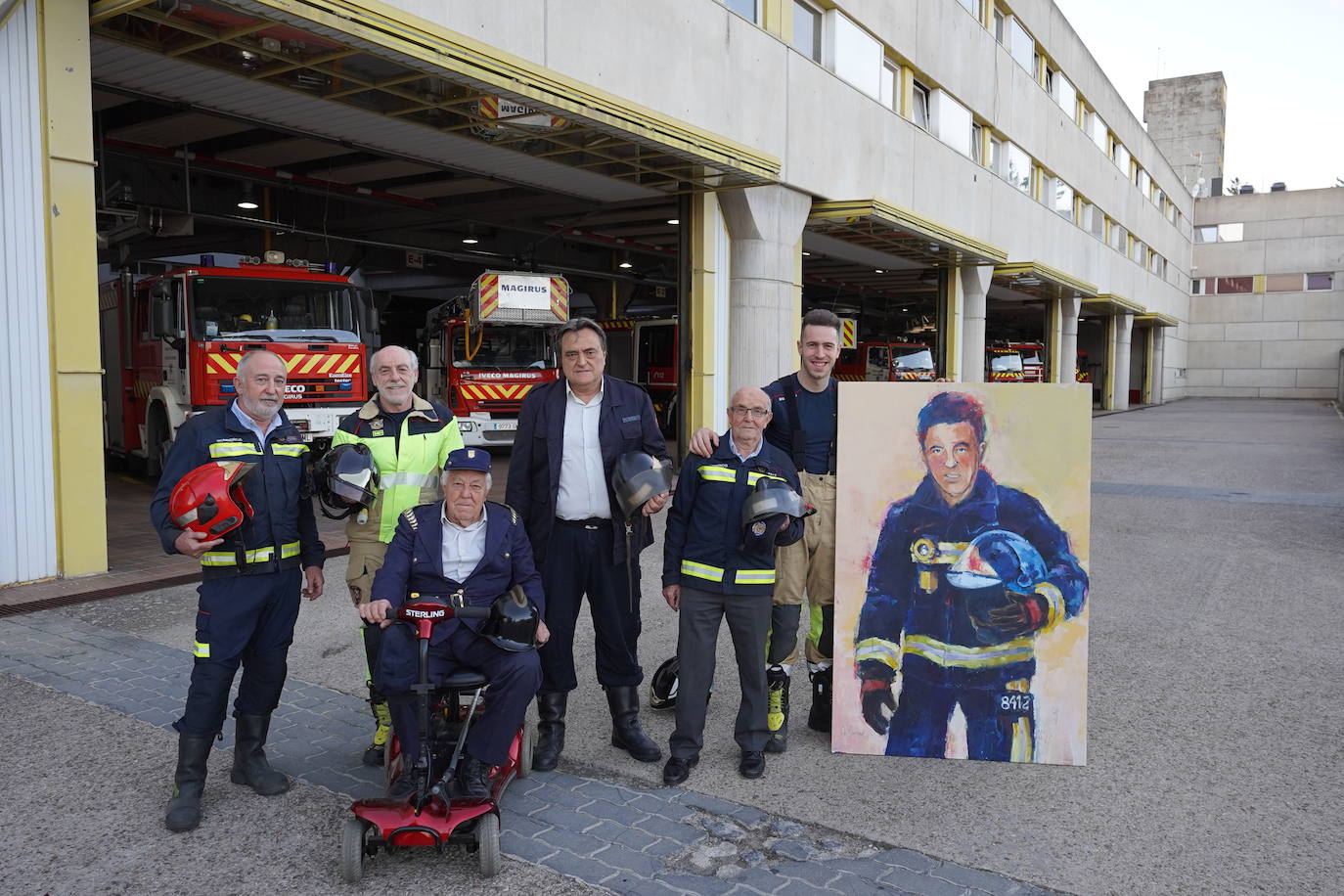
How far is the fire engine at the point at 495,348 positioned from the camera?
16.8 m

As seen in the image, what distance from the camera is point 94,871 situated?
136 inches

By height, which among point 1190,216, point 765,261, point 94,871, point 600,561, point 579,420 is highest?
point 1190,216

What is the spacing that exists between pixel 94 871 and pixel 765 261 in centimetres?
1258

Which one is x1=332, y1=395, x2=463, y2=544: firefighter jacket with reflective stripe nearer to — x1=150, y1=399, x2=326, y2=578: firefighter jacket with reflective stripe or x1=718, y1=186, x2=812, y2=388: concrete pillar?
x1=150, y1=399, x2=326, y2=578: firefighter jacket with reflective stripe

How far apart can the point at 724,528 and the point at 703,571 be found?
8.0 inches

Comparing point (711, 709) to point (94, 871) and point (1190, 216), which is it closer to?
point (94, 871)

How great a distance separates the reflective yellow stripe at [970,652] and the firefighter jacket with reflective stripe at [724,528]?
782mm

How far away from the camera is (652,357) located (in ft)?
72.1

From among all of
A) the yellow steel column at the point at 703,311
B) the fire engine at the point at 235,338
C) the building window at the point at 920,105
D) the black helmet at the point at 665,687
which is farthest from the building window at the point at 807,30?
the black helmet at the point at 665,687

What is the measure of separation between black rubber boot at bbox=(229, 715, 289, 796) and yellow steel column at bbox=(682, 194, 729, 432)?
10442 millimetres

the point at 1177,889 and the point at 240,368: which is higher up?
the point at 240,368

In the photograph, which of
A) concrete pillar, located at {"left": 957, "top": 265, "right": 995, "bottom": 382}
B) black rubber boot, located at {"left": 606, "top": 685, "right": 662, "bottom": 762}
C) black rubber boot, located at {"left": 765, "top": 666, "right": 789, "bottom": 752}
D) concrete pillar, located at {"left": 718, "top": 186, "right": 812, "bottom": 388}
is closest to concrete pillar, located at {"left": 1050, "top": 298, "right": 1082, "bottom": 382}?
concrete pillar, located at {"left": 957, "top": 265, "right": 995, "bottom": 382}

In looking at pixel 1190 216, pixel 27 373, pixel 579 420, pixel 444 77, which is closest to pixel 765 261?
pixel 444 77

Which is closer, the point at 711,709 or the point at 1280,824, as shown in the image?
the point at 1280,824
